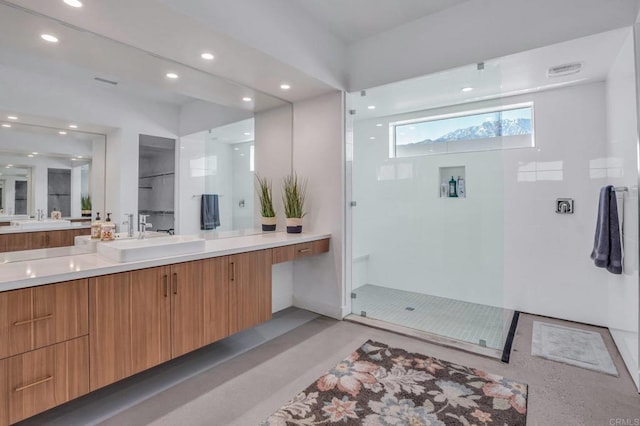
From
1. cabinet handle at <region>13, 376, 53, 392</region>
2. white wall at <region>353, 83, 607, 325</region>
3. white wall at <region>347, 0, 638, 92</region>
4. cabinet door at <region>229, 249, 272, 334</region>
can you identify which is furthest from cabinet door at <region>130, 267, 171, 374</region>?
white wall at <region>347, 0, 638, 92</region>

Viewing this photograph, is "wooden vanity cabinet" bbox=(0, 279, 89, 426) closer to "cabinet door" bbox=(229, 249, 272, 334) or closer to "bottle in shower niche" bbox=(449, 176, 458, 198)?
"cabinet door" bbox=(229, 249, 272, 334)

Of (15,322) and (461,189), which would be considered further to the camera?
(461,189)

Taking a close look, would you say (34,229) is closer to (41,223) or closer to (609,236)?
(41,223)

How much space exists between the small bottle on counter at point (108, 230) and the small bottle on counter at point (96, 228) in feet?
0.06

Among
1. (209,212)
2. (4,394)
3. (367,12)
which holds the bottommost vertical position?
(4,394)

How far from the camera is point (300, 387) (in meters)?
2.01

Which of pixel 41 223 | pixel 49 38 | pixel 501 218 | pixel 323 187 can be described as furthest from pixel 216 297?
pixel 501 218

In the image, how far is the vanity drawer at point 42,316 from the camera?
138 cm

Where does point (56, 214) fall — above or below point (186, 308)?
above

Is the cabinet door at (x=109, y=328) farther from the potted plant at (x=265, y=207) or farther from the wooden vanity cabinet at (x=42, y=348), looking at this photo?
the potted plant at (x=265, y=207)

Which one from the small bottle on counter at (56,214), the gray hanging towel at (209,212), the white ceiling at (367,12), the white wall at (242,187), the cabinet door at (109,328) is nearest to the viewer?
the cabinet door at (109,328)

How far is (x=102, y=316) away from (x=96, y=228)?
78 cm

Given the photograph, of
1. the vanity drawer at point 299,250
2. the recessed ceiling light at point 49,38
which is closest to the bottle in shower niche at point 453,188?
the vanity drawer at point 299,250

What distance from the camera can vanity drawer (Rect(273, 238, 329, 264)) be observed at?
2.67 meters
